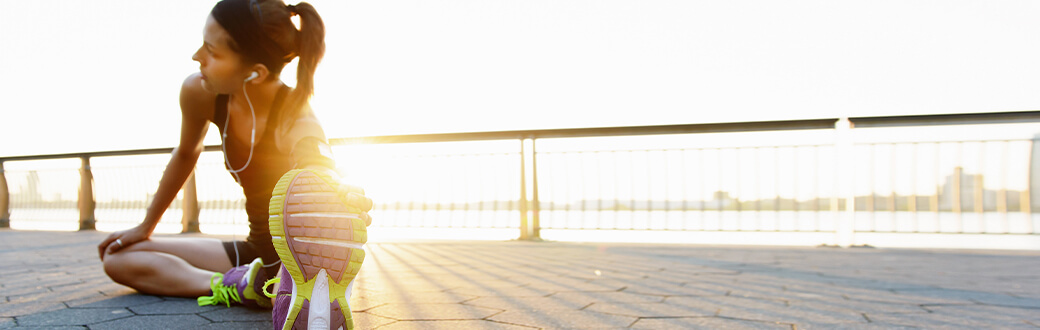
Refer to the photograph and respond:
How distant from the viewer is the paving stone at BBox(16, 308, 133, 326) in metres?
1.74

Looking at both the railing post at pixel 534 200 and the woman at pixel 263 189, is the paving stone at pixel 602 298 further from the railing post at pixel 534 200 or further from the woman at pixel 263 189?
the railing post at pixel 534 200

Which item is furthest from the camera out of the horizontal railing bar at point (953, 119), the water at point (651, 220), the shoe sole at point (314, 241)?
the water at point (651, 220)

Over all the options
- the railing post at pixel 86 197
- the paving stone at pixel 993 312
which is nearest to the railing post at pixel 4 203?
the railing post at pixel 86 197

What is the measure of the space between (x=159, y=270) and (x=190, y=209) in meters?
5.25

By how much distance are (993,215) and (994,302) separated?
3589 millimetres

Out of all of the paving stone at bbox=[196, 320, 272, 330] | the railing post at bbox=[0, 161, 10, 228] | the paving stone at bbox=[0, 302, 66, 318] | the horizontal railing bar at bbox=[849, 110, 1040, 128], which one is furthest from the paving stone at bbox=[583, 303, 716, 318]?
the railing post at bbox=[0, 161, 10, 228]

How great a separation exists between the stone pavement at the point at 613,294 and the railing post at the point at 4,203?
5.00m

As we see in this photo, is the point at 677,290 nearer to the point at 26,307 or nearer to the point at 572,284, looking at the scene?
the point at 572,284

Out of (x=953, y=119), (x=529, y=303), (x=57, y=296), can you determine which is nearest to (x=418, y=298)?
(x=529, y=303)

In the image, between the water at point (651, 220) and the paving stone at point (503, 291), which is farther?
the water at point (651, 220)

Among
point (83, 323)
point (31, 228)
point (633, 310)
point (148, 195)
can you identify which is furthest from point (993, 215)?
point (31, 228)

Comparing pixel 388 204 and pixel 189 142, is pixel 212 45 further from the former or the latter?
pixel 388 204

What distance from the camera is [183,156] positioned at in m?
2.11

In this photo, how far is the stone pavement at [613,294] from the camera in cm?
186
